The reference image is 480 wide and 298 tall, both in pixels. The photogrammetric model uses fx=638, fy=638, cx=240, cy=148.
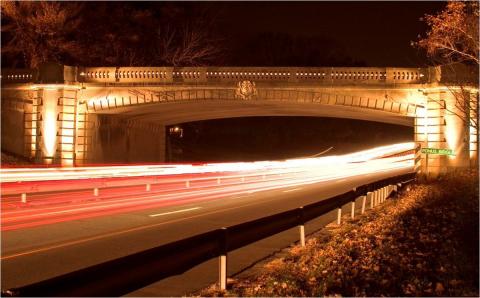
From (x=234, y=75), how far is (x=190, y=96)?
2842mm

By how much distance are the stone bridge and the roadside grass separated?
69.9ft

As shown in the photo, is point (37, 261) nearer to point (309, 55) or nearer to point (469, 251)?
point (469, 251)

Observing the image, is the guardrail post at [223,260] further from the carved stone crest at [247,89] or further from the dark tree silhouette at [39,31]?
the dark tree silhouette at [39,31]

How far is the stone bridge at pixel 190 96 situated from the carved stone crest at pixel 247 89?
0.06 m

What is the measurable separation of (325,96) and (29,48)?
21002 mm

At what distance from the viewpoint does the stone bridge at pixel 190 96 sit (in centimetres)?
3478

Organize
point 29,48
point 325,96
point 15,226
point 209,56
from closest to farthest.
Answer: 1. point 15,226
2. point 325,96
3. point 29,48
4. point 209,56

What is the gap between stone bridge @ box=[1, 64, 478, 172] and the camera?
114 feet

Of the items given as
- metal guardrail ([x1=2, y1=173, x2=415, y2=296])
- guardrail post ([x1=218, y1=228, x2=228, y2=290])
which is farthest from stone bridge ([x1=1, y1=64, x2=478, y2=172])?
guardrail post ([x1=218, y1=228, x2=228, y2=290])

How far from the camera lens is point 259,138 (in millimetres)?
78875

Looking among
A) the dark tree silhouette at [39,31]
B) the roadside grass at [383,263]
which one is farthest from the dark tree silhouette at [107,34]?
the roadside grass at [383,263]

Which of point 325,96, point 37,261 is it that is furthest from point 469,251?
point 325,96

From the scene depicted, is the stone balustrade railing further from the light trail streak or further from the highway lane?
the highway lane

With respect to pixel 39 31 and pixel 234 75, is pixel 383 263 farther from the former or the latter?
pixel 39 31
